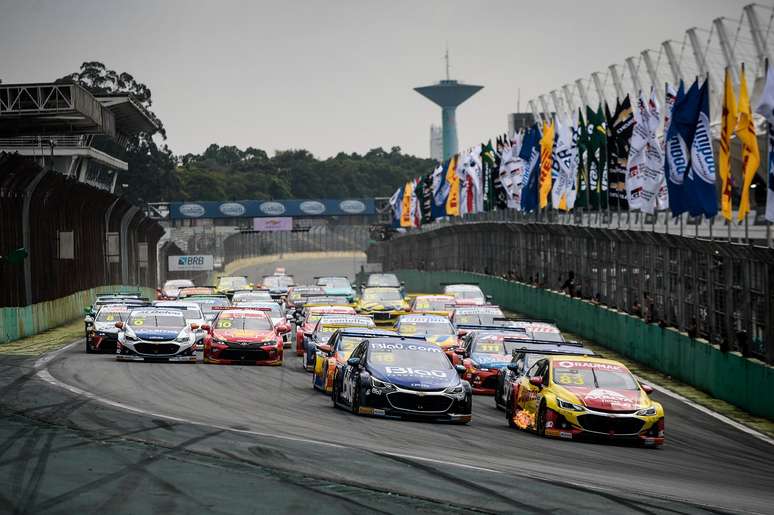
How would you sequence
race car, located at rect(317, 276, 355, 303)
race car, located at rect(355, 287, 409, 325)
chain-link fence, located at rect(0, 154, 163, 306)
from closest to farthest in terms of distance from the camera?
chain-link fence, located at rect(0, 154, 163, 306) → race car, located at rect(355, 287, 409, 325) → race car, located at rect(317, 276, 355, 303)

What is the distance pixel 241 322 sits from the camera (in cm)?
2966

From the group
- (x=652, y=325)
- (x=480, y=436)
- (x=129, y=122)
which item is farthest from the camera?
(x=129, y=122)

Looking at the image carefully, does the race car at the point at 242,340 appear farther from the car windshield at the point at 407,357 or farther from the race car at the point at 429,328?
the car windshield at the point at 407,357

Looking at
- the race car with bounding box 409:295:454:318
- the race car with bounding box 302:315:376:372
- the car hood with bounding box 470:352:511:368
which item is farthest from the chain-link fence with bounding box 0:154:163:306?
the car hood with bounding box 470:352:511:368

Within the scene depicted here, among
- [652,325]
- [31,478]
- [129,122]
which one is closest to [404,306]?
[652,325]

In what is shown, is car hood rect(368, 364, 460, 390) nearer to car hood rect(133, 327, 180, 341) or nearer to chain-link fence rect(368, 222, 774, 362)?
chain-link fence rect(368, 222, 774, 362)

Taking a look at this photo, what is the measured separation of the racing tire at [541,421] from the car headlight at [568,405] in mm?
223

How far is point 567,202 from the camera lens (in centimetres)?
4519

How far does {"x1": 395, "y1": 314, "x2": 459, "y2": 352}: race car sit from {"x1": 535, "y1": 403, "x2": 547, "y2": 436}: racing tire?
9.79 meters

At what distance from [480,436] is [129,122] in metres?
89.2

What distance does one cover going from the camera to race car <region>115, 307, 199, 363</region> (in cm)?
2850

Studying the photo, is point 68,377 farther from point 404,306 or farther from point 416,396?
point 404,306

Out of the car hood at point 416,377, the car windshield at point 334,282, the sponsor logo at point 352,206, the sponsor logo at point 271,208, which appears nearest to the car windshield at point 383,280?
the car windshield at point 334,282

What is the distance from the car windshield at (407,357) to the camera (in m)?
19.7
